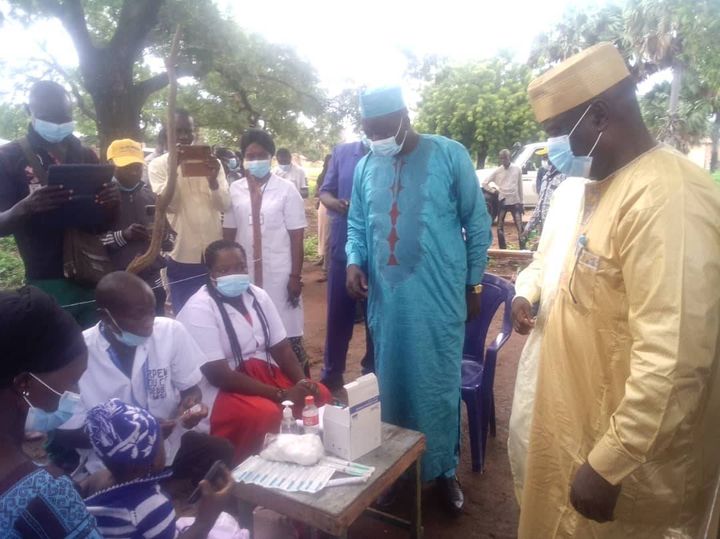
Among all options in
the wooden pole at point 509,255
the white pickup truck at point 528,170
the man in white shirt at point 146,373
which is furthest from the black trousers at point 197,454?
the white pickup truck at point 528,170

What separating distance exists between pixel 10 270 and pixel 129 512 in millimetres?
8741

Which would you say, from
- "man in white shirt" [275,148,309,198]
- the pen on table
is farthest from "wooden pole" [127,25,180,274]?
"man in white shirt" [275,148,309,198]

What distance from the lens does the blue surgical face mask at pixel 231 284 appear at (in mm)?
3094

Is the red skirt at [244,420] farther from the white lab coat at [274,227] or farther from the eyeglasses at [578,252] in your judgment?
the eyeglasses at [578,252]

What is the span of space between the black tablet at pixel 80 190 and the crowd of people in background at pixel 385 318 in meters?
0.03

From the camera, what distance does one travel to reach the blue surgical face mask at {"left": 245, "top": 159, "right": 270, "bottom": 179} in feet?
13.5

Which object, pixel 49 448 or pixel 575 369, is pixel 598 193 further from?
pixel 49 448

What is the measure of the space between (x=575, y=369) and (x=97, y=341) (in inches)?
77.6

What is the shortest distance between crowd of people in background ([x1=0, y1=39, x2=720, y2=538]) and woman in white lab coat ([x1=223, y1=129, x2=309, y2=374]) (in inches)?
0.6

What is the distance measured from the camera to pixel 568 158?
5.85 feet

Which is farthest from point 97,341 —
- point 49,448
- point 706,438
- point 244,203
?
point 706,438

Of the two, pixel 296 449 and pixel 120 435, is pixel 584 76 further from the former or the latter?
pixel 120 435

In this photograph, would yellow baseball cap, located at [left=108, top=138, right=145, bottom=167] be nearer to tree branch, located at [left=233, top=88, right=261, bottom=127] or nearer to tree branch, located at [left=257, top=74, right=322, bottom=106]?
tree branch, located at [left=257, top=74, right=322, bottom=106]

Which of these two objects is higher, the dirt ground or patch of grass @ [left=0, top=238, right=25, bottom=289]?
patch of grass @ [left=0, top=238, right=25, bottom=289]
